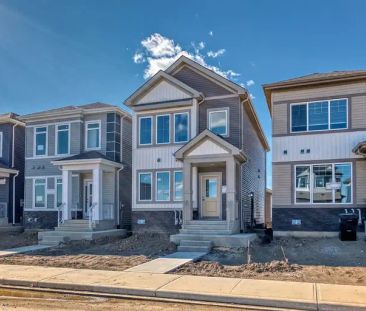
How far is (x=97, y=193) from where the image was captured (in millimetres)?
19219

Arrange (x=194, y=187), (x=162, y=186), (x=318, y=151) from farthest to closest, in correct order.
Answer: (x=162, y=186), (x=194, y=187), (x=318, y=151)

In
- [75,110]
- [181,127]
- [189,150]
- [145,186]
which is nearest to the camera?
[189,150]

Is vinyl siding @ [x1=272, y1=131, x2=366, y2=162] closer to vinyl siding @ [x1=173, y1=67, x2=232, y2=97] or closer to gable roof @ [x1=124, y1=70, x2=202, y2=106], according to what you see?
vinyl siding @ [x1=173, y1=67, x2=232, y2=97]

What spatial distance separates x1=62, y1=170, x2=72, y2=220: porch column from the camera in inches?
775

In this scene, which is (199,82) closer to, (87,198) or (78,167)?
(78,167)

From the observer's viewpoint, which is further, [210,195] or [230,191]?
[210,195]

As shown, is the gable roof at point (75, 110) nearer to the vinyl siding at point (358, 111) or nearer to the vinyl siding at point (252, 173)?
the vinyl siding at point (252, 173)

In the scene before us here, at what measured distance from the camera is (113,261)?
12.6 m

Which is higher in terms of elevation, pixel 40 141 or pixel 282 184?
pixel 40 141

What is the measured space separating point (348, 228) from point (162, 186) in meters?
8.25

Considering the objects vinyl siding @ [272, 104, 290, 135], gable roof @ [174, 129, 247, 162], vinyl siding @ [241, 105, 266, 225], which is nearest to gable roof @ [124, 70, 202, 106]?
gable roof @ [174, 129, 247, 162]

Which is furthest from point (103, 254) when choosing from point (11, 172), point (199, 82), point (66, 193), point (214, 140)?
point (11, 172)

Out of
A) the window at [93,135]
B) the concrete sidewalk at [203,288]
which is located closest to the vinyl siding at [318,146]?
the concrete sidewalk at [203,288]

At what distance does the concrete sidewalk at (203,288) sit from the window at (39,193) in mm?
11616
